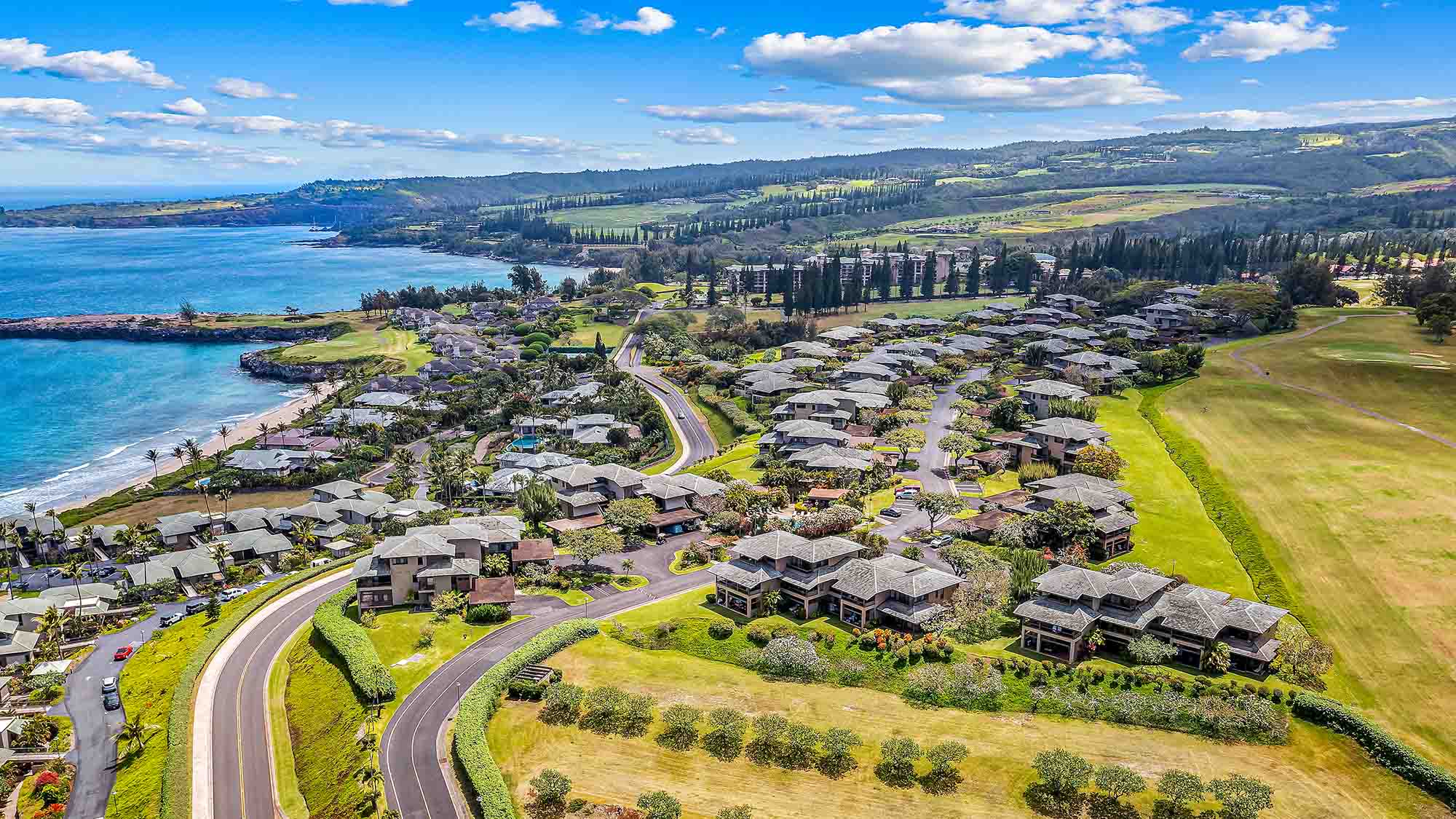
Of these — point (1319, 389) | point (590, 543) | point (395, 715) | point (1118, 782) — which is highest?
point (1319, 389)

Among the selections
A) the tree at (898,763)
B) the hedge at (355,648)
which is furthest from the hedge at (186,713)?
the tree at (898,763)

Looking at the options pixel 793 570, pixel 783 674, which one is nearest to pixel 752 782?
pixel 783 674

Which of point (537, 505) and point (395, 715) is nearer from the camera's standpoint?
point (395, 715)

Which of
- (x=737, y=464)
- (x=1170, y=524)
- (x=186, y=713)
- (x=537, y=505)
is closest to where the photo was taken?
(x=186, y=713)

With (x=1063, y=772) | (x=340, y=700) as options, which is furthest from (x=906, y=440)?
(x=340, y=700)

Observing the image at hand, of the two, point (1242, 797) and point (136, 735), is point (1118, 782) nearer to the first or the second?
point (1242, 797)

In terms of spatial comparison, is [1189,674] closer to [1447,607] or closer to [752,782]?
[1447,607]

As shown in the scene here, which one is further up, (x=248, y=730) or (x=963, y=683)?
(x=963, y=683)

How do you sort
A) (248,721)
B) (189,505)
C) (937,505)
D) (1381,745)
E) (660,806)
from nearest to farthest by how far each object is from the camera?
(660,806), (1381,745), (248,721), (937,505), (189,505)
